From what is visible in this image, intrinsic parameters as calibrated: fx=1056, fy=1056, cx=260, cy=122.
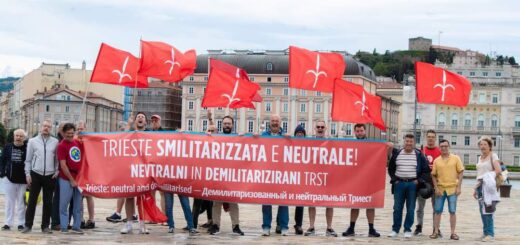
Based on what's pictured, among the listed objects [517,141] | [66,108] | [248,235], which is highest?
[66,108]

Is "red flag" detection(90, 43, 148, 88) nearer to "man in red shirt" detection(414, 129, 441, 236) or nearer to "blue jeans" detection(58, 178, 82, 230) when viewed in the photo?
"blue jeans" detection(58, 178, 82, 230)

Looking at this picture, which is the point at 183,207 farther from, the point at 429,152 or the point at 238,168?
the point at 429,152

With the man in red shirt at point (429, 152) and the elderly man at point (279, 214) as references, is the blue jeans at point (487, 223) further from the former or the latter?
the elderly man at point (279, 214)

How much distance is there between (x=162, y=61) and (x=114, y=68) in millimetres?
851

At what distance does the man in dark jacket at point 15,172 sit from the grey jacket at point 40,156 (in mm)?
262

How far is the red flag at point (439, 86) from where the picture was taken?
56.9ft

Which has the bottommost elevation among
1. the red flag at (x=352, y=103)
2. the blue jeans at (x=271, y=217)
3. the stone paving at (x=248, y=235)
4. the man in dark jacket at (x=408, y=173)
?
the stone paving at (x=248, y=235)

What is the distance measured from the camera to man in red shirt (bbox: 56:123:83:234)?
51.0 feet

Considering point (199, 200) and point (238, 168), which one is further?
point (199, 200)

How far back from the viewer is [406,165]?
16.0 meters

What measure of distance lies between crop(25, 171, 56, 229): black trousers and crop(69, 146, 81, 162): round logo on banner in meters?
0.43

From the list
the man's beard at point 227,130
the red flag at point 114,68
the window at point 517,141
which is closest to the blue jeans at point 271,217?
the man's beard at point 227,130

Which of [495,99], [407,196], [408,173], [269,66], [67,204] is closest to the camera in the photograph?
[67,204]

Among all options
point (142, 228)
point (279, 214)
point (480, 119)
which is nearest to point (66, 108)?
point (480, 119)
